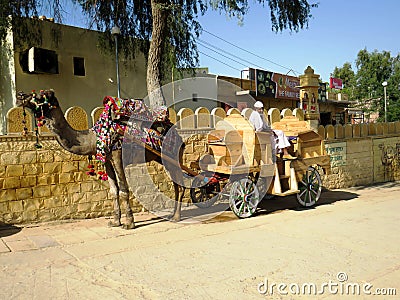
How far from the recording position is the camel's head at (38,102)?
19.9ft

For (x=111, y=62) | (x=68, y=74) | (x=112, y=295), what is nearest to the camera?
(x=112, y=295)

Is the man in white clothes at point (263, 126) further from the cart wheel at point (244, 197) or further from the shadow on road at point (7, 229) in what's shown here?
the shadow on road at point (7, 229)

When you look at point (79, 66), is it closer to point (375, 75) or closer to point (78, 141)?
point (78, 141)

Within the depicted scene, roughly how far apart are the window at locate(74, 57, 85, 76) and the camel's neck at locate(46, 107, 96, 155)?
7.47 meters

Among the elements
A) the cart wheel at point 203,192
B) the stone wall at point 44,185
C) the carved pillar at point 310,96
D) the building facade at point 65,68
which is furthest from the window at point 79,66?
the carved pillar at point 310,96

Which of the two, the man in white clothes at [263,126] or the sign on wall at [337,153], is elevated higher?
the man in white clothes at [263,126]

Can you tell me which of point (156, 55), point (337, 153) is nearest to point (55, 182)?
point (156, 55)

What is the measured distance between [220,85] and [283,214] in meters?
10.7

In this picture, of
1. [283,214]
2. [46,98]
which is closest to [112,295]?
[46,98]

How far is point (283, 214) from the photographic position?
8.60m

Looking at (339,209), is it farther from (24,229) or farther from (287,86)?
(287,86)

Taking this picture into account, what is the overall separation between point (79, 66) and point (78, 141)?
25.5 ft

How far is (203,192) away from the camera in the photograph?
29.6ft

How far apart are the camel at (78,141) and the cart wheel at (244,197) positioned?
1053 millimetres
